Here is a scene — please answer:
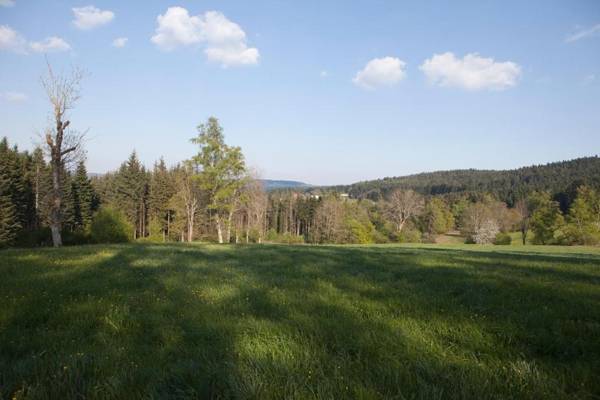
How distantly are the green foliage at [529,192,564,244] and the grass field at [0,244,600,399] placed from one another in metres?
67.5

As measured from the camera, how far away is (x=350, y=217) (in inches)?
3238

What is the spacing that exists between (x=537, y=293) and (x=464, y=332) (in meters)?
3.30

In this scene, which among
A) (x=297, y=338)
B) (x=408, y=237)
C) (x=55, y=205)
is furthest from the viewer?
(x=408, y=237)

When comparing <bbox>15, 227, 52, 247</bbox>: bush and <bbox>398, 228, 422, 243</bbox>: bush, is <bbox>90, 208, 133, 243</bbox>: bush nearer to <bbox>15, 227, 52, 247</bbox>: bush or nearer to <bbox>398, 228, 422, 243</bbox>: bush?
<bbox>15, 227, 52, 247</bbox>: bush

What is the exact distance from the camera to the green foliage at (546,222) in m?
60.2

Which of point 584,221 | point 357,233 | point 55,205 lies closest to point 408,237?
point 357,233

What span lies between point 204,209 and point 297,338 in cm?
5537

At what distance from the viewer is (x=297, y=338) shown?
13.0 ft

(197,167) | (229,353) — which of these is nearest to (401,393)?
(229,353)

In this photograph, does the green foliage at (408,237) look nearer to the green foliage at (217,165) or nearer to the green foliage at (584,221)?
the green foliage at (584,221)

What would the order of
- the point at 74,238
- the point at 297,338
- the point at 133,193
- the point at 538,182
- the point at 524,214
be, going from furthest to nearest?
the point at 538,182 → the point at 524,214 → the point at 133,193 → the point at 74,238 → the point at 297,338

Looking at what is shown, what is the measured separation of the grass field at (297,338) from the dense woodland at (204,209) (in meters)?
19.5

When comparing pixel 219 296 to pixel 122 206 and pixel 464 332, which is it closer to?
pixel 464 332

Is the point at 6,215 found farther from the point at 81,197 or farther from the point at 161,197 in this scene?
the point at 161,197
